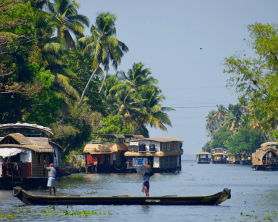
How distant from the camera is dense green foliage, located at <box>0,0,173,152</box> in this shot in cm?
3944

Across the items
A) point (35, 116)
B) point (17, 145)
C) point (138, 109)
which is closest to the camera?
point (17, 145)

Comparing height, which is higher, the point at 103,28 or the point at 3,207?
the point at 103,28

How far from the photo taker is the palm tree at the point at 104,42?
5938cm

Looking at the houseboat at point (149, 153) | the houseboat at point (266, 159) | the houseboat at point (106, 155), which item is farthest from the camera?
the houseboat at point (266, 159)

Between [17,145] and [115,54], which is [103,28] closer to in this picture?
[115,54]

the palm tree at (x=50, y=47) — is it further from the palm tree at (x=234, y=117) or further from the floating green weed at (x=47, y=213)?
the palm tree at (x=234, y=117)

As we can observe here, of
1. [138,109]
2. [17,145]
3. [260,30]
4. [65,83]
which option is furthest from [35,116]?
[138,109]

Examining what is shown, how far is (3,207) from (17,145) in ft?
32.2

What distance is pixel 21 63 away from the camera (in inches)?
1593

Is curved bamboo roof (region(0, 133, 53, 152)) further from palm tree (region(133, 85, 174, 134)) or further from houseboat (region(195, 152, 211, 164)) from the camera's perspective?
houseboat (region(195, 152, 211, 164))

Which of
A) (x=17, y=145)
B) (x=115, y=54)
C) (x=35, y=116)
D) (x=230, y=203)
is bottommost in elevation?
(x=230, y=203)

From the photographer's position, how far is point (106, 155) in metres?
65.4

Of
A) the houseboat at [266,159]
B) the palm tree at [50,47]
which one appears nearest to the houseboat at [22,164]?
the palm tree at [50,47]

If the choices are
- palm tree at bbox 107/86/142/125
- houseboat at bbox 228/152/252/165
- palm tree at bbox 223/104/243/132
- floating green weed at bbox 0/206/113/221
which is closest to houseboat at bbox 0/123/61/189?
floating green weed at bbox 0/206/113/221
